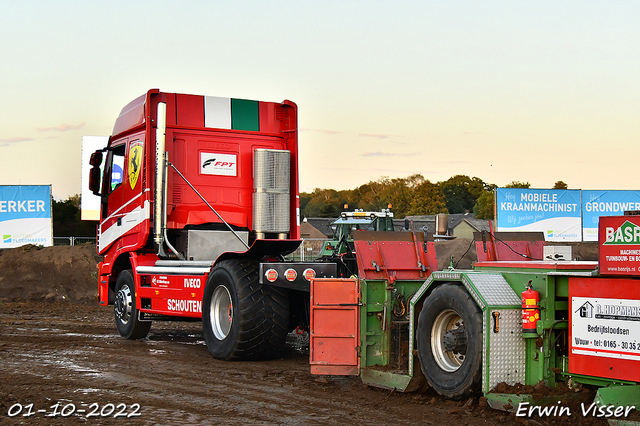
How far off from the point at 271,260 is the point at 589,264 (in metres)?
4.60

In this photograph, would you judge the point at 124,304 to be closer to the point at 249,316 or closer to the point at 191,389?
the point at 249,316

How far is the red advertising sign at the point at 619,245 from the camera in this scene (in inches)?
224

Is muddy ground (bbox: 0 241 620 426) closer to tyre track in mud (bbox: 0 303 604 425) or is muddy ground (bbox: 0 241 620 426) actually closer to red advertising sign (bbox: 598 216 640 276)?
tyre track in mud (bbox: 0 303 604 425)

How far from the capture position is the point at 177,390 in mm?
7926

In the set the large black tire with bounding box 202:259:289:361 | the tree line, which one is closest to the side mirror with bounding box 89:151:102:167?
the large black tire with bounding box 202:259:289:361

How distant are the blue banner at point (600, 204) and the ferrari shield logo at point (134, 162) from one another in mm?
21690

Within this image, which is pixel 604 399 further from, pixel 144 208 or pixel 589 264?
pixel 144 208

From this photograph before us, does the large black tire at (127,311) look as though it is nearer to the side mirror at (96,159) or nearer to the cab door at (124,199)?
the cab door at (124,199)

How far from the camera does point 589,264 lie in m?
7.32

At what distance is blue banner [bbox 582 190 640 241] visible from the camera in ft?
96.6

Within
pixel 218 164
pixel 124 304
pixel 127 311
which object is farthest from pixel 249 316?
pixel 124 304

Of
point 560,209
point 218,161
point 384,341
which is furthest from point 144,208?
point 560,209

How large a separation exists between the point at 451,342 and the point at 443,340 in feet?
0.51

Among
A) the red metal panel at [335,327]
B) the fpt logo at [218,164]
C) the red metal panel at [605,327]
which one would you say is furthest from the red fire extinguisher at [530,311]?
the fpt logo at [218,164]
